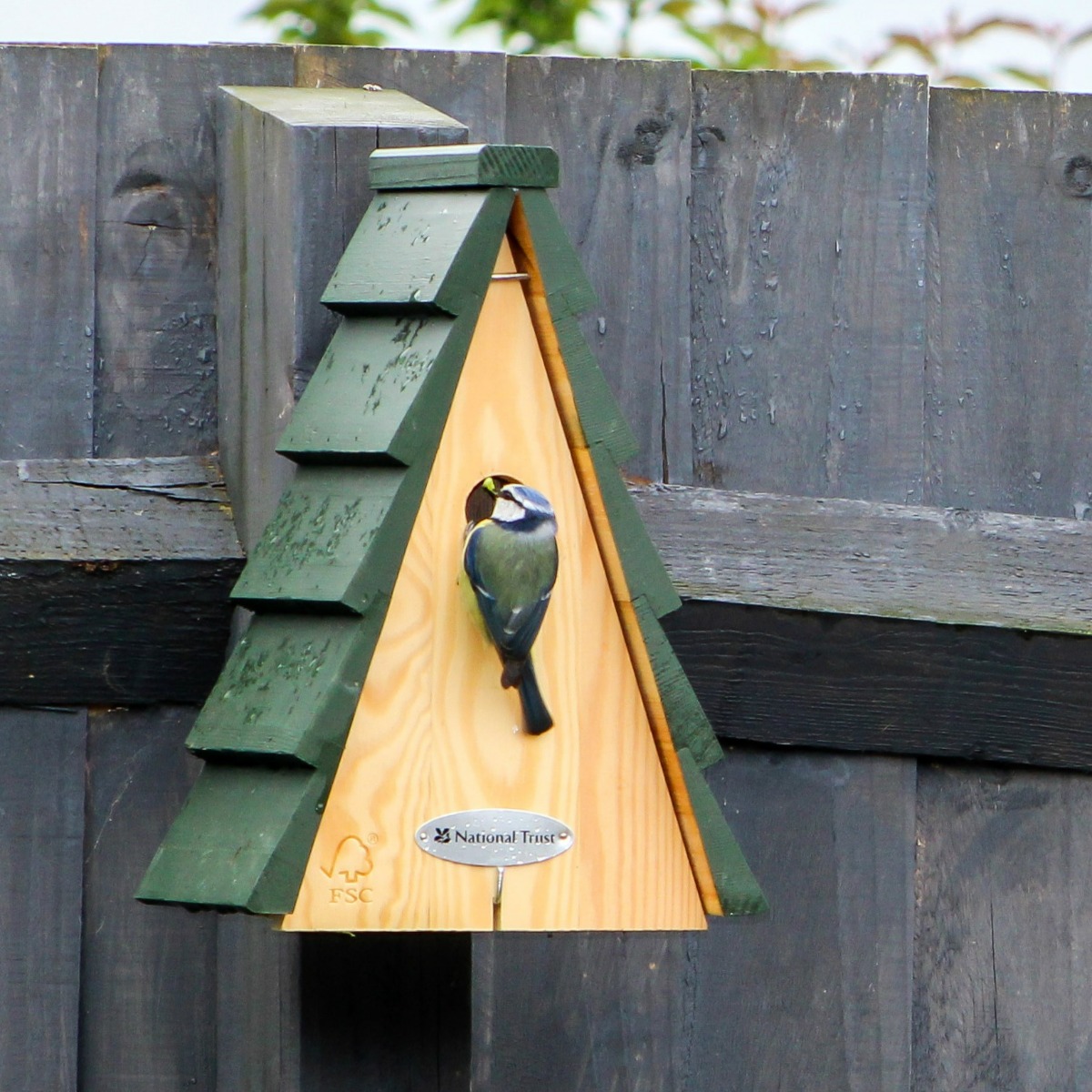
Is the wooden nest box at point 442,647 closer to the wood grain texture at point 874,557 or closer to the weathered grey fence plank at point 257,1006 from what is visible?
the weathered grey fence plank at point 257,1006

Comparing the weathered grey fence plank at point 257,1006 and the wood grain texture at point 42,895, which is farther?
the wood grain texture at point 42,895

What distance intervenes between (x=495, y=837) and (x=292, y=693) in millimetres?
237

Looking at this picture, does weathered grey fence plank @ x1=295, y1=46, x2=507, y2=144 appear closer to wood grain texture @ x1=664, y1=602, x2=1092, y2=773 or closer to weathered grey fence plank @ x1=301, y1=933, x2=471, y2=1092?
wood grain texture @ x1=664, y1=602, x2=1092, y2=773

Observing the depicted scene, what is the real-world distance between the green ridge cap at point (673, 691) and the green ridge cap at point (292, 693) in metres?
0.27

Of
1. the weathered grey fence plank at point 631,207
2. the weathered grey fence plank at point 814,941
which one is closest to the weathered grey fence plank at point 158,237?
the weathered grey fence plank at point 631,207

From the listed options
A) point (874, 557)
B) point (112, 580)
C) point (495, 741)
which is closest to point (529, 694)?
point (495, 741)

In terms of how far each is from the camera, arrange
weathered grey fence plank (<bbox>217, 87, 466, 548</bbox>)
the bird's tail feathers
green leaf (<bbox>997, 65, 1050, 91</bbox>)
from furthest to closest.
Answer: green leaf (<bbox>997, 65, 1050, 91</bbox>)
weathered grey fence plank (<bbox>217, 87, 466, 548</bbox>)
the bird's tail feathers

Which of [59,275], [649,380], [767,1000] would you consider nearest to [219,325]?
[59,275]

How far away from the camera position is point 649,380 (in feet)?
6.93

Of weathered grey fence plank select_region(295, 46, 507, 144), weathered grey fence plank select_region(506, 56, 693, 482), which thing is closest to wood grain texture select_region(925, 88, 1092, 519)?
weathered grey fence plank select_region(506, 56, 693, 482)

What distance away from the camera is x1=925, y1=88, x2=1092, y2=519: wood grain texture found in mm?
2193

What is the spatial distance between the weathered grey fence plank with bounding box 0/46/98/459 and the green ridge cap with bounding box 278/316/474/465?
41 centimetres

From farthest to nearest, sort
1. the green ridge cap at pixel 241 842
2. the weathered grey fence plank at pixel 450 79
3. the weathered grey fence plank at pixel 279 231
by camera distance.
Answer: the weathered grey fence plank at pixel 450 79
the weathered grey fence plank at pixel 279 231
the green ridge cap at pixel 241 842

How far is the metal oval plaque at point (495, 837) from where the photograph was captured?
5.43 feet
